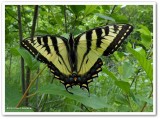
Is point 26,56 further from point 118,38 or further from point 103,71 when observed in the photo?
point 118,38

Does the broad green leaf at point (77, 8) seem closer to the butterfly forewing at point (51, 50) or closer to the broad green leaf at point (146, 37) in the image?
the butterfly forewing at point (51, 50)

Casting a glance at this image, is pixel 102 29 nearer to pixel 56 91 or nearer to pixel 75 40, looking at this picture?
pixel 75 40

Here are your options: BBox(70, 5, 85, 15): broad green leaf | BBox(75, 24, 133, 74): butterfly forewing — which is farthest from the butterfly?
BBox(70, 5, 85, 15): broad green leaf

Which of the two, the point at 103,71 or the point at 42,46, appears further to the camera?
the point at 42,46

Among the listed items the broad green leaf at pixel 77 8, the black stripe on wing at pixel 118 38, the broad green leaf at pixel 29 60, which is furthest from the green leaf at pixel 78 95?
the broad green leaf at pixel 77 8

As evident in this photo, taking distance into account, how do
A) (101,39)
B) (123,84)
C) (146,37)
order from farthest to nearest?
(146,37)
(101,39)
(123,84)

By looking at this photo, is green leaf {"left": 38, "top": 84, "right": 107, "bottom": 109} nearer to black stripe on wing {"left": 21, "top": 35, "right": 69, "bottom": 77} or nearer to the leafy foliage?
the leafy foliage

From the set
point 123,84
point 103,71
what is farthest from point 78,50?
point 123,84
